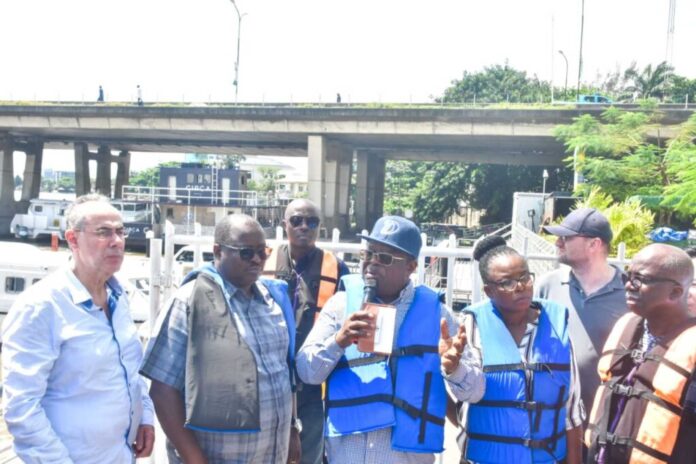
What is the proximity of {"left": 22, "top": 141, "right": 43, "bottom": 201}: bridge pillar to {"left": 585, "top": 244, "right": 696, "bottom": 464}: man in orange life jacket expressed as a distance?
157 feet

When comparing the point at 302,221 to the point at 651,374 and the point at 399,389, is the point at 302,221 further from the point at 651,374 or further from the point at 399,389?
the point at 651,374

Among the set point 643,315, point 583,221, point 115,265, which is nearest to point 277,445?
point 115,265

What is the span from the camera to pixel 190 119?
34906 mm

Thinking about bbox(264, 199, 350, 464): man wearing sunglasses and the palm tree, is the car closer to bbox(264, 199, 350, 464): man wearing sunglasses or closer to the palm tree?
the palm tree

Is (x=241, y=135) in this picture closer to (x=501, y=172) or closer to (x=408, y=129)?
(x=408, y=129)

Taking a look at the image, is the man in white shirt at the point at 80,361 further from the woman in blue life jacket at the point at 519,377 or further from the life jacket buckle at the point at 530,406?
the life jacket buckle at the point at 530,406

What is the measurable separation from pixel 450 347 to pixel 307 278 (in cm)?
151

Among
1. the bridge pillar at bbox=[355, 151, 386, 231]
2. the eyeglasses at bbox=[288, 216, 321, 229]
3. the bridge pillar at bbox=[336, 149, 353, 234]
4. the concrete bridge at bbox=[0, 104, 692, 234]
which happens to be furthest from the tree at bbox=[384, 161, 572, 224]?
the eyeglasses at bbox=[288, 216, 321, 229]

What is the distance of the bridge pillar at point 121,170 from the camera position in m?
51.1

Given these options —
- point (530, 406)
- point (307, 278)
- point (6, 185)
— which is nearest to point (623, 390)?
point (530, 406)

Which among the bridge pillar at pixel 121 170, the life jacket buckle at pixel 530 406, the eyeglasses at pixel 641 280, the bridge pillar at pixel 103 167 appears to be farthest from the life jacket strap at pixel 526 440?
the bridge pillar at pixel 121 170

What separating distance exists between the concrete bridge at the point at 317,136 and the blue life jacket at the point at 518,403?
24.4 metres

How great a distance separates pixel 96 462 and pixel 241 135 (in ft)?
115

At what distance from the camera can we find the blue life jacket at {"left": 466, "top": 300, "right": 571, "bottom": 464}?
2.92 m
